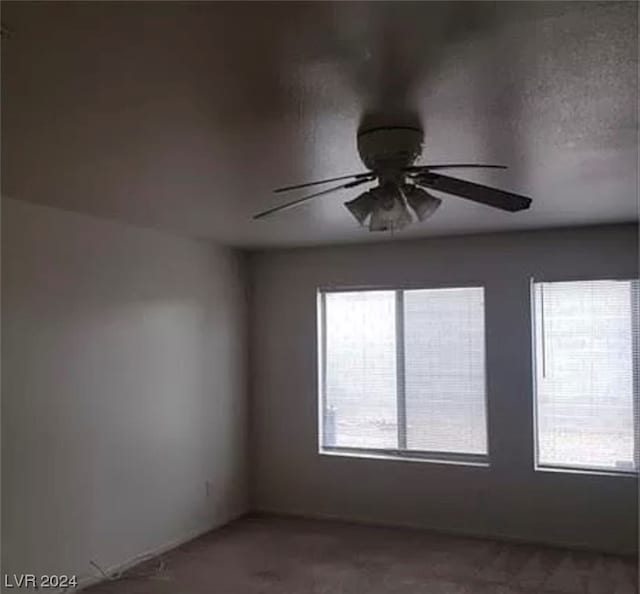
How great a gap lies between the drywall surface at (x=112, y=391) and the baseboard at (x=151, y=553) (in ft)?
0.10

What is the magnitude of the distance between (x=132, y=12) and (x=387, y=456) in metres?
4.63

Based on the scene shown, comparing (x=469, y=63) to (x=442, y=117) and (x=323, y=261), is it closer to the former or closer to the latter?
(x=442, y=117)

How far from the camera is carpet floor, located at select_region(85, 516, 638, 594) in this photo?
4.25 m

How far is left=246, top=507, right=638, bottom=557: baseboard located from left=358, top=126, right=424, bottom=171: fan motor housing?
3.60 meters

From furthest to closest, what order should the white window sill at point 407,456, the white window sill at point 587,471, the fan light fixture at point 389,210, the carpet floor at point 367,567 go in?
the white window sill at point 407,456 < the white window sill at point 587,471 < the carpet floor at point 367,567 < the fan light fixture at point 389,210

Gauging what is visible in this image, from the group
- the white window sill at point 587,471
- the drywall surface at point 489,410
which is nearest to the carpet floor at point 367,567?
the drywall surface at point 489,410

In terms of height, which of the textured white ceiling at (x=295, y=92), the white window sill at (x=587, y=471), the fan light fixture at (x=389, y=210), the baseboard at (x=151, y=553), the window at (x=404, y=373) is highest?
the textured white ceiling at (x=295, y=92)

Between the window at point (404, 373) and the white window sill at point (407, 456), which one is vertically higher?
the window at point (404, 373)

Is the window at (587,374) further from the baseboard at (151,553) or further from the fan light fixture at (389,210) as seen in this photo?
the fan light fixture at (389,210)

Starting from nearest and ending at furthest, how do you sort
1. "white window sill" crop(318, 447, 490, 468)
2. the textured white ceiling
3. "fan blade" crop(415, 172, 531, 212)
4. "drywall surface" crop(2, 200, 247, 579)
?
the textured white ceiling < "fan blade" crop(415, 172, 531, 212) < "drywall surface" crop(2, 200, 247, 579) < "white window sill" crop(318, 447, 490, 468)

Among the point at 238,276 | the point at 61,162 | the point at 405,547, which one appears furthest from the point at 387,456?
the point at 61,162

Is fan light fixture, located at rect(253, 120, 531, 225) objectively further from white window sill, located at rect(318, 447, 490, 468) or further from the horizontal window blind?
white window sill, located at rect(318, 447, 490, 468)

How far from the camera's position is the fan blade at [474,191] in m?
2.60

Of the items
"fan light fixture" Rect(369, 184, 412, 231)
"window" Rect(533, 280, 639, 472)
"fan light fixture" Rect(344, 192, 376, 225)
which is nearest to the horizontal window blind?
"window" Rect(533, 280, 639, 472)
